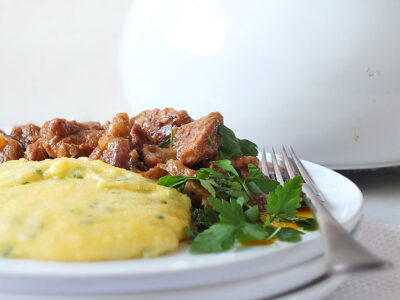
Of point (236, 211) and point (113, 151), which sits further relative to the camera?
point (113, 151)

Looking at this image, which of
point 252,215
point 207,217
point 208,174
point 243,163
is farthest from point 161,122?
point 252,215

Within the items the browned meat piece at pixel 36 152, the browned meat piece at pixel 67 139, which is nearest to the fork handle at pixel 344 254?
the browned meat piece at pixel 67 139

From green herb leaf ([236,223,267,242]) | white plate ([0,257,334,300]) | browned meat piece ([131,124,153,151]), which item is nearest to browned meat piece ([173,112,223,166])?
browned meat piece ([131,124,153,151])

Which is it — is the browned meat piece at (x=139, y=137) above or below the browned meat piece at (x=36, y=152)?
Answer: above

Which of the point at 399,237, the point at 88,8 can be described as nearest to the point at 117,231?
the point at 399,237

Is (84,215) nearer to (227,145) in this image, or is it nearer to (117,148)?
(117,148)

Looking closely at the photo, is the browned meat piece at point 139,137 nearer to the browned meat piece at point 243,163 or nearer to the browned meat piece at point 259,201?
the browned meat piece at point 243,163
